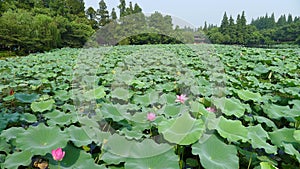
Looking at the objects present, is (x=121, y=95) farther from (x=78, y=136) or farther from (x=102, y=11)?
(x=102, y=11)

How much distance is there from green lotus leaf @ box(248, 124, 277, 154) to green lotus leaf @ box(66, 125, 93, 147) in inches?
31.9

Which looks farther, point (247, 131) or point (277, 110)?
point (277, 110)

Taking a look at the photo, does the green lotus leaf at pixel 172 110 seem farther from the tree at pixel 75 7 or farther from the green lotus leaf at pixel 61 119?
the tree at pixel 75 7

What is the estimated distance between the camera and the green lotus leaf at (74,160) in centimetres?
99

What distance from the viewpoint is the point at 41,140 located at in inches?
42.3

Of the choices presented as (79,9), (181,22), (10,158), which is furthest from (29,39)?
(10,158)

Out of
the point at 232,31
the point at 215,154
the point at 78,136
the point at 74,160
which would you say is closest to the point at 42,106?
the point at 78,136

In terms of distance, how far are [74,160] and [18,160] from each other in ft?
0.79

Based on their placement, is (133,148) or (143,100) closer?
(133,148)

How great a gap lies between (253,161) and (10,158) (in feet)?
3.85

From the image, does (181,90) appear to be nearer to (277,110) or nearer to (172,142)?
(277,110)

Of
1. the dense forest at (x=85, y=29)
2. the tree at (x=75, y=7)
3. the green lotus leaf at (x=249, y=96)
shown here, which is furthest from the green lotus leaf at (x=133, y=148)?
the tree at (x=75, y=7)

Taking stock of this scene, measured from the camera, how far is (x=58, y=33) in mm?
16781

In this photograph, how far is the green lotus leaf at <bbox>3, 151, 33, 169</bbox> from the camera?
0.98 metres
